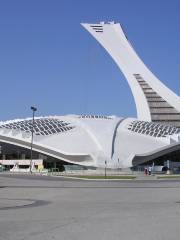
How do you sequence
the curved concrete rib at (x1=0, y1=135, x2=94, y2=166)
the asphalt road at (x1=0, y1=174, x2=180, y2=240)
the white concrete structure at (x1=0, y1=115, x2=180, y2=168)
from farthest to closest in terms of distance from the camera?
the curved concrete rib at (x1=0, y1=135, x2=94, y2=166) < the white concrete structure at (x1=0, y1=115, x2=180, y2=168) < the asphalt road at (x1=0, y1=174, x2=180, y2=240)

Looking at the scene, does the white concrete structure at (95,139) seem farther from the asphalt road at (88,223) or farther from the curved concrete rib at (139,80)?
the asphalt road at (88,223)

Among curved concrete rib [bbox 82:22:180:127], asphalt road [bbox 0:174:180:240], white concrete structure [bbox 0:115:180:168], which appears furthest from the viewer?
curved concrete rib [bbox 82:22:180:127]

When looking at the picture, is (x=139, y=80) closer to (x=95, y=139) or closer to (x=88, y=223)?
(x=95, y=139)

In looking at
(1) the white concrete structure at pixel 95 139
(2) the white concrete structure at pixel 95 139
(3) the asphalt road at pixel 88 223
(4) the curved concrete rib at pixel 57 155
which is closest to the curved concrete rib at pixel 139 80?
(1) the white concrete structure at pixel 95 139

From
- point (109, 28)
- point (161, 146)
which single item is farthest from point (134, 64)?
point (161, 146)

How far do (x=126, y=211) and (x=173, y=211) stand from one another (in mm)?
1330

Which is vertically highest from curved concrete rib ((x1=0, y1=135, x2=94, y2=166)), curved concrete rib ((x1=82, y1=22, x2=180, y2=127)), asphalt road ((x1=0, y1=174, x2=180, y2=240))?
curved concrete rib ((x1=82, y1=22, x2=180, y2=127))

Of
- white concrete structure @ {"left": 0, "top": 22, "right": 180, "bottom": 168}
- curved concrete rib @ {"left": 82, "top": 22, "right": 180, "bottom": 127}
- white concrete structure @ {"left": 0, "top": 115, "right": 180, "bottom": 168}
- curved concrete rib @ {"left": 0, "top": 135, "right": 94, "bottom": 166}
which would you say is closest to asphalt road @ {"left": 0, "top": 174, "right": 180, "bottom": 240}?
white concrete structure @ {"left": 0, "top": 22, "right": 180, "bottom": 168}

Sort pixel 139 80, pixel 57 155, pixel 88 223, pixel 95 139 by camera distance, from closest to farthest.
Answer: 1. pixel 88 223
2. pixel 57 155
3. pixel 95 139
4. pixel 139 80

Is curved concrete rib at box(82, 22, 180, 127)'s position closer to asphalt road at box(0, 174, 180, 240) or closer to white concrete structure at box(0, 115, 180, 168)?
white concrete structure at box(0, 115, 180, 168)

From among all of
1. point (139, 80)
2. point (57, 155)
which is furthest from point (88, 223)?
point (139, 80)

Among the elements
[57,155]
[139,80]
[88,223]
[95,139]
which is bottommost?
[88,223]

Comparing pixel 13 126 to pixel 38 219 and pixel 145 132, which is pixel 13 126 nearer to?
pixel 145 132

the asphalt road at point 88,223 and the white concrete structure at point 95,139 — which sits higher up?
the white concrete structure at point 95,139
